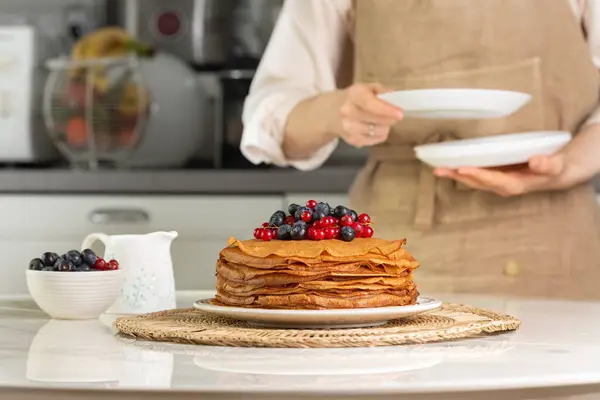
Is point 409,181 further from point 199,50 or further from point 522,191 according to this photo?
point 199,50

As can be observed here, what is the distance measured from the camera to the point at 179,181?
2.74m

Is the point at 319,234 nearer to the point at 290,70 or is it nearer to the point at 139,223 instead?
the point at 290,70

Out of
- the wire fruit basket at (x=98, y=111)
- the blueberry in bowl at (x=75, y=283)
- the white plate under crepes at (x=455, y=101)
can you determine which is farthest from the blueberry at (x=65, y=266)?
the wire fruit basket at (x=98, y=111)

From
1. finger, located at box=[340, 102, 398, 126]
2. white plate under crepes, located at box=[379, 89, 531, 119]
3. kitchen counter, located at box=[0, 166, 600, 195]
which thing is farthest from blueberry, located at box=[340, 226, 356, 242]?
kitchen counter, located at box=[0, 166, 600, 195]

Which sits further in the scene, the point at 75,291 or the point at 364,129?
the point at 364,129

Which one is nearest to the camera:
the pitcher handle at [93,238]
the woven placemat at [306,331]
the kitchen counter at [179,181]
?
the woven placemat at [306,331]

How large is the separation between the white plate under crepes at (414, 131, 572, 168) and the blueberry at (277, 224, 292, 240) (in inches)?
30.9

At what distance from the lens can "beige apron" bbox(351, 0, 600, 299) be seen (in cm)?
191

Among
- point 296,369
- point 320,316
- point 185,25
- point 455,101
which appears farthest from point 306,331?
point 185,25

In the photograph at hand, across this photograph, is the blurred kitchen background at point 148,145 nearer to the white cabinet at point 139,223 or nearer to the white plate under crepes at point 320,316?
the white cabinet at point 139,223

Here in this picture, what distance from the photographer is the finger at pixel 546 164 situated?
1779 millimetres

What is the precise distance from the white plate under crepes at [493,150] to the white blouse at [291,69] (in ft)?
0.94

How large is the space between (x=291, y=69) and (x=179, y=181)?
80cm

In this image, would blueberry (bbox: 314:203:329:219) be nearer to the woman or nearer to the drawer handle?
the woman
